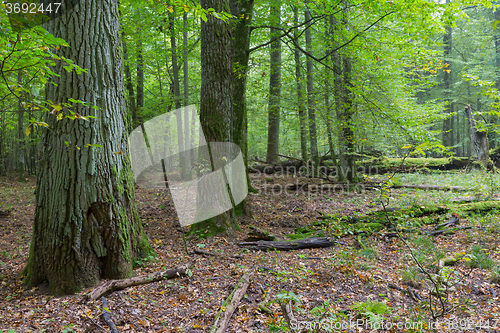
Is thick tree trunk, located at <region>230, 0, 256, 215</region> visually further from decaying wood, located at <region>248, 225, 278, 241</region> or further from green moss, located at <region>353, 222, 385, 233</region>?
green moss, located at <region>353, 222, 385, 233</region>

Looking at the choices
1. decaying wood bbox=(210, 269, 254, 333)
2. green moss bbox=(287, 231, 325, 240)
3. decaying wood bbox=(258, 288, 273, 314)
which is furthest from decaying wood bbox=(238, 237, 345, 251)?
decaying wood bbox=(258, 288, 273, 314)

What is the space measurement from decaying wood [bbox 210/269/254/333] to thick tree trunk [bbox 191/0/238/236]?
2100mm

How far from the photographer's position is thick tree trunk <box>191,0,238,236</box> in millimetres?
5859

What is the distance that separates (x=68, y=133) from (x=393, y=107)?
7.50 meters

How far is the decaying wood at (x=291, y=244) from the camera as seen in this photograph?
5.51 m

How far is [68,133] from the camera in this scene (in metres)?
3.58

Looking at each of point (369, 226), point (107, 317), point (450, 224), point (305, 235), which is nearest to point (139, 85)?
point (305, 235)

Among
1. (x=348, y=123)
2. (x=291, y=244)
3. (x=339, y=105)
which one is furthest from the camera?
(x=339, y=105)

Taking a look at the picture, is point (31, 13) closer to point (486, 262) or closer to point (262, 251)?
point (262, 251)

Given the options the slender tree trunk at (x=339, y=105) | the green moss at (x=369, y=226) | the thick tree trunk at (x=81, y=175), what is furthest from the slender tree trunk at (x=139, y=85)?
the green moss at (x=369, y=226)

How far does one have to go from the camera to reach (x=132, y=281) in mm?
3816

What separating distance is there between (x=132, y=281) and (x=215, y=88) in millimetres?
4004

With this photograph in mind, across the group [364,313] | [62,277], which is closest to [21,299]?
[62,277]

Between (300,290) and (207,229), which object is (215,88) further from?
(300,290)
